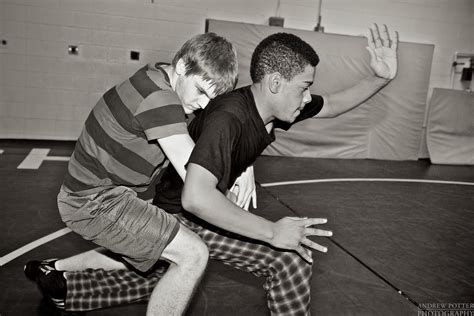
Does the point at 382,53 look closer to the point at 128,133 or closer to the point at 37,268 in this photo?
the point at 128,133

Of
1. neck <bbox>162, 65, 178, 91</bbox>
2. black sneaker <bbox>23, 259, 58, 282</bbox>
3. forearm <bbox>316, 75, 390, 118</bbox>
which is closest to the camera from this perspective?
neck <bbox>162, 65, 178, 91</bbox>

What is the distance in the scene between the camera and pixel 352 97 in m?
3.00

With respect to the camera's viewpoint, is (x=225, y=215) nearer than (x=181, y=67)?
Yes

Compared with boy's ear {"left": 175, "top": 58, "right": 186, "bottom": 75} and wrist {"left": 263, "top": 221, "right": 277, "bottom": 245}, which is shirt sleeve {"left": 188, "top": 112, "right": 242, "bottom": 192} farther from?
boy's ear {"left": 175, "top": 58, "right": 186, "bottom": 75}

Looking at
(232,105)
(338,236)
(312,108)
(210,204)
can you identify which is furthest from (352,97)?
(338,236)

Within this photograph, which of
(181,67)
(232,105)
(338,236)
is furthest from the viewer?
(338,236)

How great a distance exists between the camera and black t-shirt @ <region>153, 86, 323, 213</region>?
6.30 feet

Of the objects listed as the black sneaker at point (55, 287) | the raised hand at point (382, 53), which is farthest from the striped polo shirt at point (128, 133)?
the raised hand at point (382, 53)

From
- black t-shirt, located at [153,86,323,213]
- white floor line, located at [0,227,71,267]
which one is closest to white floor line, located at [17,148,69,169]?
white floor line, located at [0,227,71,267]

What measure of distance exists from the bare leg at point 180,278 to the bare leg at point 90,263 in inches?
25.5

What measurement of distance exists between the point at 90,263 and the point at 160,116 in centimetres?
117

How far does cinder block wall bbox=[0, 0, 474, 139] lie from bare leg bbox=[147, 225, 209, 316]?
21.7ft

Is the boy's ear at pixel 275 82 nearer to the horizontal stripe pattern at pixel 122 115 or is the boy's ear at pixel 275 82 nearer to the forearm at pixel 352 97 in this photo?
the horizontal stripe pattern at pixel 122 115

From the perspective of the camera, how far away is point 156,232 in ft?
7.22
